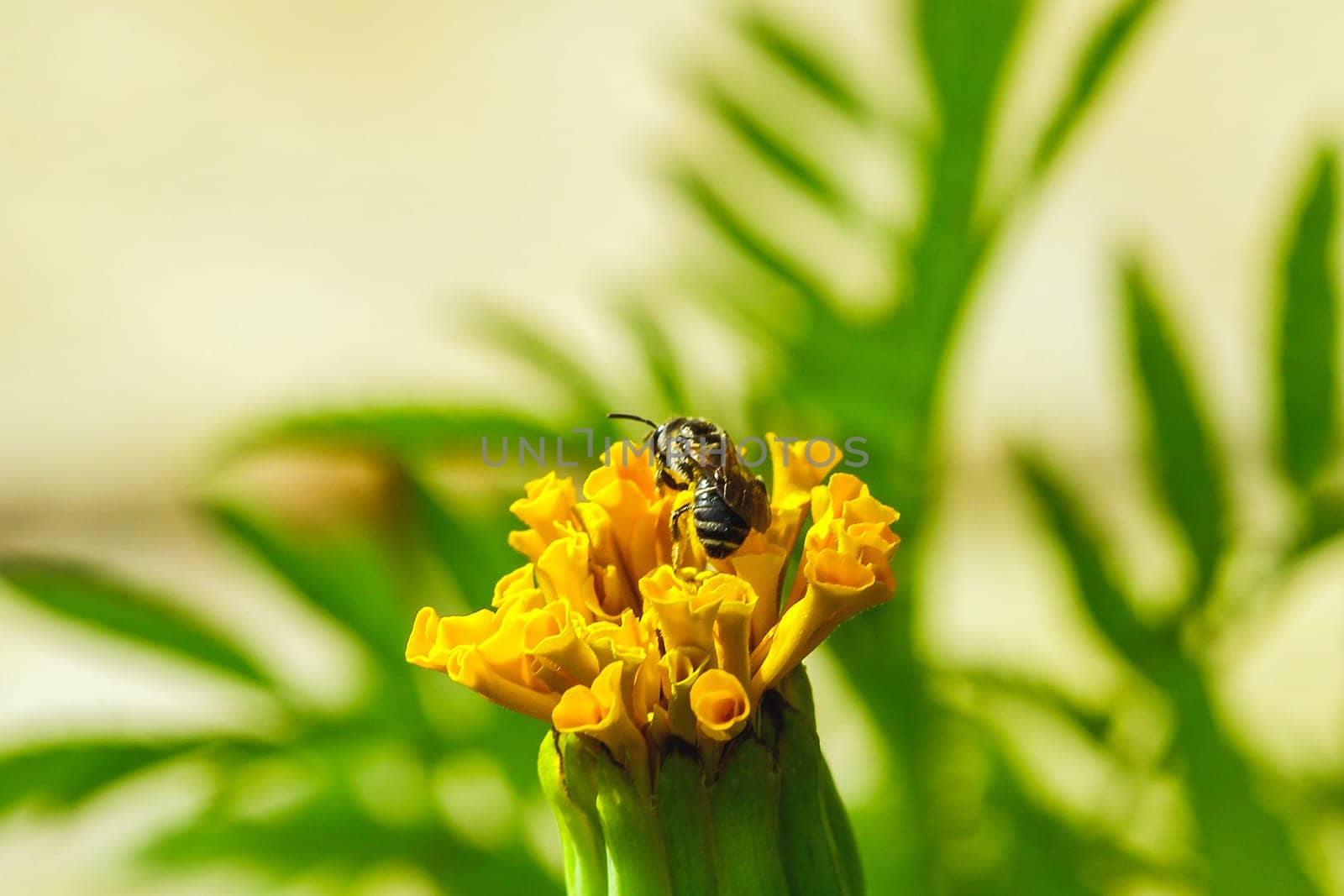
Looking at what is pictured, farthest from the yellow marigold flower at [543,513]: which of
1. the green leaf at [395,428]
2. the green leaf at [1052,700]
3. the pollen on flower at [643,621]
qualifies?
the green leaf at [1052,700]

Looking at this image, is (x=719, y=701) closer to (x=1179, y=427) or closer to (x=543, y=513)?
(x=543, y=513)

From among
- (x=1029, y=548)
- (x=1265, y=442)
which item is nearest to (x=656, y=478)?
(x=1265, y=442)

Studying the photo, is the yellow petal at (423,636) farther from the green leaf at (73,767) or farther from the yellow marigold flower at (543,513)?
the green leaf at (73,767)

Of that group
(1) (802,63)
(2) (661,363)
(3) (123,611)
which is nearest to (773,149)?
(1) (802,63)

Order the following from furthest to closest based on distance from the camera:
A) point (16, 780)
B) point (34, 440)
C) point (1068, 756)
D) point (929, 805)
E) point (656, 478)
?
1. point (34, 440)
2. point (1068, 756)
3. point (929, 805)
4. point (16, 780)
5. point (656, 478)

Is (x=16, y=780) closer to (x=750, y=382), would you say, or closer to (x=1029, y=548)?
(x=750, y=382)
